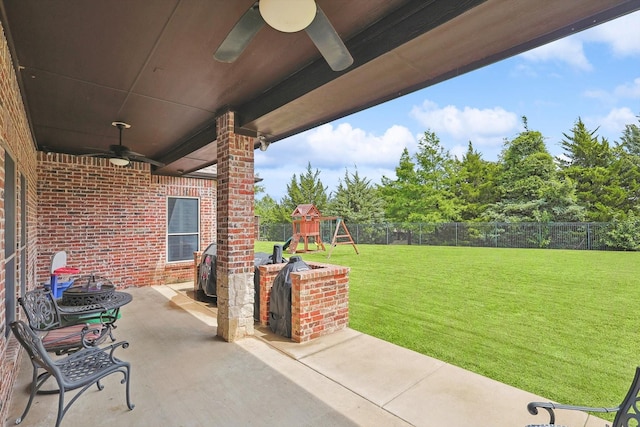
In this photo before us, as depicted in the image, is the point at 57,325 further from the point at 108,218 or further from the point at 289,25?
the point at 289,25

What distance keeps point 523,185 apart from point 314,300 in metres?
20.9

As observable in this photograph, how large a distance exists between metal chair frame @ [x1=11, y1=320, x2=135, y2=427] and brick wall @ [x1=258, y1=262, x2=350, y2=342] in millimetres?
1881

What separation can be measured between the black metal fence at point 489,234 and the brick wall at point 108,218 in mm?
13502

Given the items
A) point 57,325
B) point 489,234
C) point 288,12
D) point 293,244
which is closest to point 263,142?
point 288,12

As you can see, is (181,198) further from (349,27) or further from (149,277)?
(349,27)

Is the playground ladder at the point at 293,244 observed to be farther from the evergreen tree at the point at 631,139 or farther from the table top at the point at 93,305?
the evergreen tree at the point at 631,139

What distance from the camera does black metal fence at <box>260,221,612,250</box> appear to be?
1520cm

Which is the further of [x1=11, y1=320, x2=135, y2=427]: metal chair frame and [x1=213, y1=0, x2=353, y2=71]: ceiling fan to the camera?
[x1=11, y1=320, x2=135, y2=427]: metal chair frame

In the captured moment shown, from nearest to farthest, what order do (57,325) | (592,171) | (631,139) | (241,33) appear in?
(241,33) → (57,325) → (592,171) → (631,139)

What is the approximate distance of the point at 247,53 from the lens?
8.65 ft

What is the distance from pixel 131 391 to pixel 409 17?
12.4ft

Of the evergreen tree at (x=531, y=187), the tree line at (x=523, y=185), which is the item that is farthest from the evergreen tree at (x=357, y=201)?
the evergreen tree at (x=531, y=187)

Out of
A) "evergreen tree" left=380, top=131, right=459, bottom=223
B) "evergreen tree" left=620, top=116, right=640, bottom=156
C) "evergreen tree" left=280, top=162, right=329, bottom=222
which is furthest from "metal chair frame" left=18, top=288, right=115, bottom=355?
"evergreen tree" left=620, top=116, right=640, bottom=156

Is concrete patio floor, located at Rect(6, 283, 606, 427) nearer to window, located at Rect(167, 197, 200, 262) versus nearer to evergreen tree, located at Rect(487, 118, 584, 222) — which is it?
window, located at Rect(167, 197, 200, 262)
